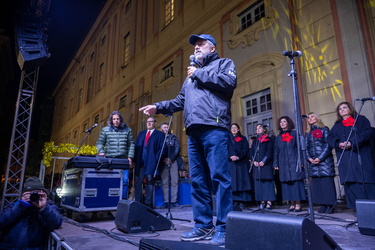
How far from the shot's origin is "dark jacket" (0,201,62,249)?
8.87ft

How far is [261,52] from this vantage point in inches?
254

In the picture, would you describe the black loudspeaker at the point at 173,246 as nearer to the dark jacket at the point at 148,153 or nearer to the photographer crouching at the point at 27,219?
the photographer crouching at the point at 27,219

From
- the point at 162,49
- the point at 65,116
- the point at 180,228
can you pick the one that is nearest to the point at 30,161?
the point at 65,116

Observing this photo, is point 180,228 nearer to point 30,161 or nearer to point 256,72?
point 256,72

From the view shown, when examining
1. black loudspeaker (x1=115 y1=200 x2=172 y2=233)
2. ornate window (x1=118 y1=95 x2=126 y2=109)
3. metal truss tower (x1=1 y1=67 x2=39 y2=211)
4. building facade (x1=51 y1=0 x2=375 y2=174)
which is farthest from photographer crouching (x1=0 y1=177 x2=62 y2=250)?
ornate window (x1=118 y1=95 x2=126 y2=109)


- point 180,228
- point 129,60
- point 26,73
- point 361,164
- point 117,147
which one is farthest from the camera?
point 129,60

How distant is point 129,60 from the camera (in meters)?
13.4

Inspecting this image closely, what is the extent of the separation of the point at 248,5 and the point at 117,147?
4.99 m

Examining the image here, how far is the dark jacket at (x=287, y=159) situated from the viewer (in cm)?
427

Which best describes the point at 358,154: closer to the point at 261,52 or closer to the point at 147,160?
the point at 147,160

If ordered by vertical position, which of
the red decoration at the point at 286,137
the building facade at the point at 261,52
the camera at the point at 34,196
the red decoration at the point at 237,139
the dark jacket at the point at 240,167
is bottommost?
the camera at the point at 34,196

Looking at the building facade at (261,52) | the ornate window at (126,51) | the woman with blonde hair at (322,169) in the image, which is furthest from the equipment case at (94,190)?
the ornate window at (126,51)

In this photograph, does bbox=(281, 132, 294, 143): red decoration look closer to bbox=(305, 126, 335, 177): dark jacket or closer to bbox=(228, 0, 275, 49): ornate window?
bbox=(305, 126, 335, 177): dark jacket

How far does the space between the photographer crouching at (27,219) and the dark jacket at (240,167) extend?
3152 mm
